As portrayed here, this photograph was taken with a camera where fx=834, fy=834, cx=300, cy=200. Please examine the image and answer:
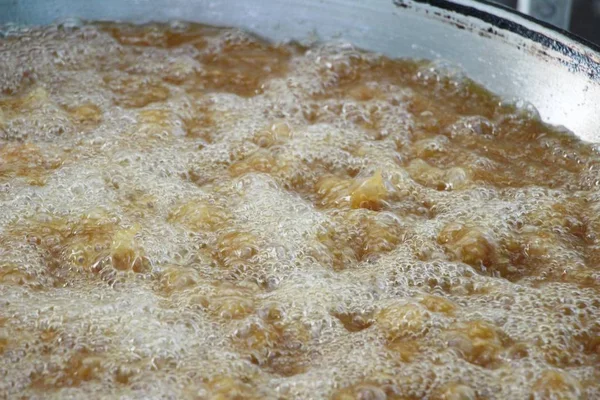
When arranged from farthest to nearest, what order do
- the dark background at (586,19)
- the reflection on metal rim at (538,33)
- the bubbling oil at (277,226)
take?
the dark background at (586,19)
the reflection on metal rim at (538,33)
the bubbling oil at (277,226)

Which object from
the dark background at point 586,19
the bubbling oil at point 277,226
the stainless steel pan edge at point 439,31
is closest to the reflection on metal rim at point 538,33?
the stainless steel pan edge at point 439,31

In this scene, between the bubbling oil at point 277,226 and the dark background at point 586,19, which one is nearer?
the bubbling oil at point 277,226

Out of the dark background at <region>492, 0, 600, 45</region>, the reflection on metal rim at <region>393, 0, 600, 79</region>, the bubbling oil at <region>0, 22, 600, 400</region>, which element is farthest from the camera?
the dark background at <region>492, 0, 600, 45</region>

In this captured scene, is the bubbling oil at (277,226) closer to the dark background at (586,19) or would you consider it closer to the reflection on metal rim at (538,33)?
the reflection on metal rim at (538,33)

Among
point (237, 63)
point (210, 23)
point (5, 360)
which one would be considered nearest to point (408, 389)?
point (5, 360)

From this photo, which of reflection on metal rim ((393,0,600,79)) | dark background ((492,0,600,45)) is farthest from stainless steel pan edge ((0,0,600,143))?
dark background ((492,0,600,45))

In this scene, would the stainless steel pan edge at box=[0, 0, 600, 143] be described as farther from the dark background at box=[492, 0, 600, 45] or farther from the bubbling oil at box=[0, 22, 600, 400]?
the dark background at box=[492, 0, 600, 45]

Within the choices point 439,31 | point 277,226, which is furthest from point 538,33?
point 277,226
